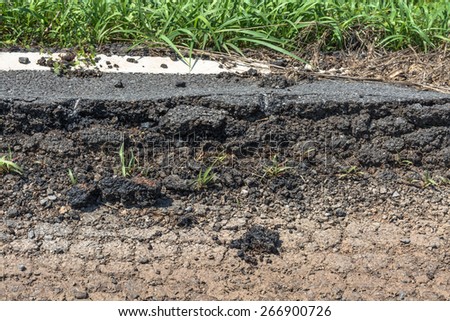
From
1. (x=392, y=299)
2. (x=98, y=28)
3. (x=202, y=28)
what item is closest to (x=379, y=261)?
(x=392, y=299)

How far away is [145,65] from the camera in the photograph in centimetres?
428

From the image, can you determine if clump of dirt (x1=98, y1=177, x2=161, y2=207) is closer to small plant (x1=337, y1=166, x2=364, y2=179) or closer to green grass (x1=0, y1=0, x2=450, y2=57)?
small plant (x1=337, y1=166, x2=364, y2=179)

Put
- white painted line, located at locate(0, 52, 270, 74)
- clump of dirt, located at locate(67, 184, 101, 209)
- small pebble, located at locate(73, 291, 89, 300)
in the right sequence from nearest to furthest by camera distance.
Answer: small pebble, located at locate(73, 291, 89, 300)
clump of dirt, located at locate(67, 184, 101, 209)
white painted line, located at locate(0, 52, 270, 74)

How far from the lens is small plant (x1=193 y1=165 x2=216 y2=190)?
12.0ft

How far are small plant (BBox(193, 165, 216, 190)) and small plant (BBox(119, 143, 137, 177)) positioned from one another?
313mm

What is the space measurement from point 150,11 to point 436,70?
5.40 ft

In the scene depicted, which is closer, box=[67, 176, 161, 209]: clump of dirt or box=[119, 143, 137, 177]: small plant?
box=[67, 176, 161, 209]: clump of dirt

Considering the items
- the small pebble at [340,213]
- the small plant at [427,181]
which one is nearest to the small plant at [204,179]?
the small pebble at [340,213]

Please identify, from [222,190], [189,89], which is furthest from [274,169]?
[189,89]

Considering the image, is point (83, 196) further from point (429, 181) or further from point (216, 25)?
point (429, 181)

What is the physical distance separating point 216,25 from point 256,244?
5.25 ft

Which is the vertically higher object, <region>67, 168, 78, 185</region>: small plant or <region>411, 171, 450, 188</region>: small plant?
<region>411, 171, 450, 188</region>: small plant

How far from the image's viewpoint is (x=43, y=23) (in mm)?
4449

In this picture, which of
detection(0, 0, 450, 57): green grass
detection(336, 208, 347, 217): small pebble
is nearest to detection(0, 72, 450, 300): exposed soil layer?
detection(336, 208, 347, 217): small pebble
